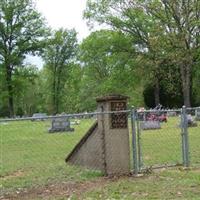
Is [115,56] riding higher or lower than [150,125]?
higher

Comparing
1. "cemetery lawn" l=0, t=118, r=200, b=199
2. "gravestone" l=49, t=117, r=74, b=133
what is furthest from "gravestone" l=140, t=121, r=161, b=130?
"cemetery lawn" l=0, t=118, r=200, b=199

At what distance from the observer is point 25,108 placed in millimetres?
103625

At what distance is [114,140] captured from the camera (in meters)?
11.2

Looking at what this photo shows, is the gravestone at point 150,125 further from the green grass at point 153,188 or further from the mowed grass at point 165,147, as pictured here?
the green grass at point 153,188

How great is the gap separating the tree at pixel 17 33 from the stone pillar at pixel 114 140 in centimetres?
5374

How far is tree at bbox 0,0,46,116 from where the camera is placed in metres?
Result: 64.6

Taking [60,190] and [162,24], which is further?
[162,24]

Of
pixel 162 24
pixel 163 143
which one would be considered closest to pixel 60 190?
pixel 163 143

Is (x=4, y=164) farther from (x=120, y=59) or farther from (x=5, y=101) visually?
(x=5, y=101)

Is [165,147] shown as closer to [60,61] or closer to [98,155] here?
[98,155]

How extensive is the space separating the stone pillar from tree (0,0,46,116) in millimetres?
53739

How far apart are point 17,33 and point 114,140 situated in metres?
56.2

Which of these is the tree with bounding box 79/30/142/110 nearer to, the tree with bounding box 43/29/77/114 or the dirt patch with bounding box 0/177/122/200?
the tree with bounding box 43/29/77/114

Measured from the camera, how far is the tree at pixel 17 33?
212 feet
